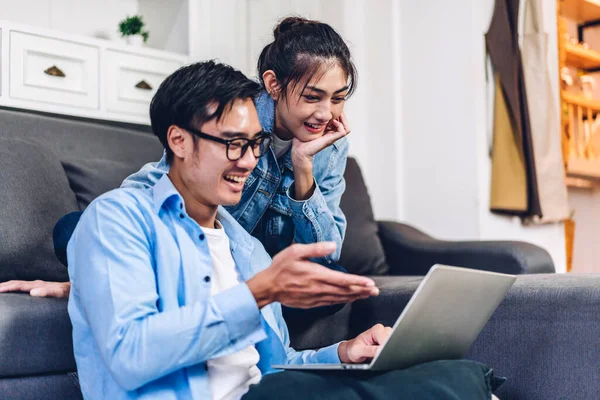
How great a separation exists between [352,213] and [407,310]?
5.24 feet

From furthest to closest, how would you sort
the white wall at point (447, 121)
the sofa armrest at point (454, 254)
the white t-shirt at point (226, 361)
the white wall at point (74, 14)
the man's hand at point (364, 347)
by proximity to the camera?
the white wall at point (447, 121) → the white wall at point (74, 14) → the sofa armrest at point (454, 254) → the man's hand at point (364, 347) → the white t-shirt at point (226, 361)

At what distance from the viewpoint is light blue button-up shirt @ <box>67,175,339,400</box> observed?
38.8 inches

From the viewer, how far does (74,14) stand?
2973 mm

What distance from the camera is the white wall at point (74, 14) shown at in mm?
2801

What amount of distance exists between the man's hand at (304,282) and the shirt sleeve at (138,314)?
0.09 ft

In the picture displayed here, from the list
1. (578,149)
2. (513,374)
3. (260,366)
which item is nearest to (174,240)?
(260,366)

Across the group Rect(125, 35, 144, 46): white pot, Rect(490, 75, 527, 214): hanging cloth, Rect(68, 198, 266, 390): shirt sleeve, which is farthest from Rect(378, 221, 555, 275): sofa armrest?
Rect(68, 198, 266, 390): shirt sleeve

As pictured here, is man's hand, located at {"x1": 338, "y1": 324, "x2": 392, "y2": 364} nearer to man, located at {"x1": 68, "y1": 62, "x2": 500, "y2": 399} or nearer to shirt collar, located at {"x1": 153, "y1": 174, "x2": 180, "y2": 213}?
man, located at {"x1": 68, "y1": 62, "x2": 500, "y2": 399}

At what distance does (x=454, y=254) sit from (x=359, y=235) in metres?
0.34

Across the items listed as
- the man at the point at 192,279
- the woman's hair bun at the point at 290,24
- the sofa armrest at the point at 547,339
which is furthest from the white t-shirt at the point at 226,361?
the sofa armrest at the point at 547,339

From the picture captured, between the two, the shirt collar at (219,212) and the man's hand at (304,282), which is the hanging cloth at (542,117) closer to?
the shirt collar at (219,212)

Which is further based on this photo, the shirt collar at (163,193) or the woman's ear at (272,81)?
the woman's ear at (272,81)

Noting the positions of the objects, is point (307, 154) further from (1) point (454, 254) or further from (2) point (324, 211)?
(1) point (454, 254)

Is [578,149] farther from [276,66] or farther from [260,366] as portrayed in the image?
[260,366]
